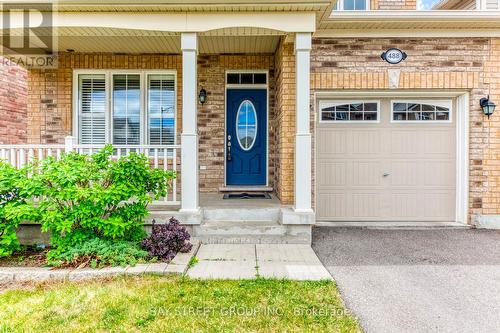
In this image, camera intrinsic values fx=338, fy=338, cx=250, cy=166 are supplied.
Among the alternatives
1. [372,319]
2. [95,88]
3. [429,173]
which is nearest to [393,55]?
[429,173]

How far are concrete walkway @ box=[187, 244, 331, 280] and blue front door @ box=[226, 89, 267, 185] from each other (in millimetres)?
2352

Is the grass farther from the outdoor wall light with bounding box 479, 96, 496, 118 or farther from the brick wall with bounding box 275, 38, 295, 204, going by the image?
the outdoor wall light with bounding box 479, 96, 496, 118

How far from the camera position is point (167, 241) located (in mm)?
4340

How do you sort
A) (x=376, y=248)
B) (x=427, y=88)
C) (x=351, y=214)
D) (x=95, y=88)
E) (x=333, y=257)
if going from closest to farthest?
(x=333, y=257)
(x=376, y=248)
(x=427, y=88)
(x=351, y=214)
(x=95, y=88)

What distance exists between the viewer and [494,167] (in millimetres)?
5984

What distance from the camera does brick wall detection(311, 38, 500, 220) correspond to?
19.4ft

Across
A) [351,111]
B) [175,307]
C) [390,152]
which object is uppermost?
[351,111]

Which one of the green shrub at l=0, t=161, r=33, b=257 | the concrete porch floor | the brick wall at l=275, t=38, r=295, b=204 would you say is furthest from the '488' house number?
the green shrub at l=0, t=161, r=33, b=257

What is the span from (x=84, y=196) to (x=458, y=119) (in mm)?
6281

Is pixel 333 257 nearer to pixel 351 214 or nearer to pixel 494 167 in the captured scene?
pixel 351 214

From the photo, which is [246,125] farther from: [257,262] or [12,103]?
[12,103]

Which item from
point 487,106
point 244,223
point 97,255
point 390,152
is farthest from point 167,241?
point 487,106

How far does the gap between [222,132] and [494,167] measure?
16.6 feet

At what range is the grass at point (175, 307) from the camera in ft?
8.95
